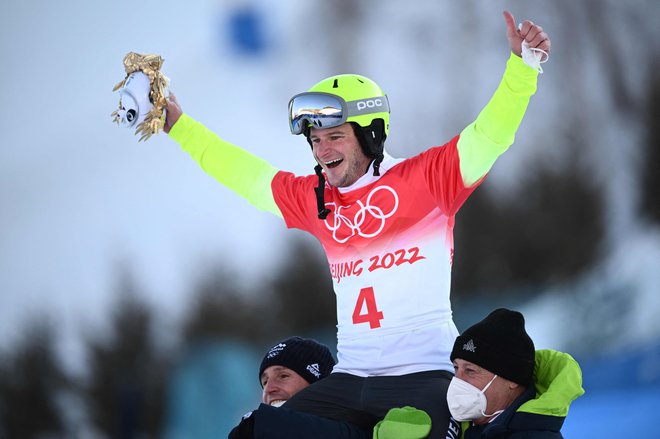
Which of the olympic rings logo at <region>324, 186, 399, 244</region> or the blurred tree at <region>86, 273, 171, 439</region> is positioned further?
the blurred tree at <region>86, 273, 171, 439</region>

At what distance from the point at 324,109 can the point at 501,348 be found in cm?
100

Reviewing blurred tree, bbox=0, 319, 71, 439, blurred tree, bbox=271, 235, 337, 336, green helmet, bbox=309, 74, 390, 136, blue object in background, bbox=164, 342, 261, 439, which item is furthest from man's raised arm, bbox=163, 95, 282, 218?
blurred tree, bbox=0, 319, 71, 439

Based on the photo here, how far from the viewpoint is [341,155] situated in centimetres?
359

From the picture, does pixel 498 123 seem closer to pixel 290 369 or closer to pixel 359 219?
pixel 359 219

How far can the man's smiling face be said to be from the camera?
3.59 metres

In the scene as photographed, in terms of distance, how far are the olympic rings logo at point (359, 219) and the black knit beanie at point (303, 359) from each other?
0.65 metres

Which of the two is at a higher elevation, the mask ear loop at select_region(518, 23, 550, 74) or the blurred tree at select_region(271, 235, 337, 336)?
the blurred tree at select_region(271, 235, 337, 336)

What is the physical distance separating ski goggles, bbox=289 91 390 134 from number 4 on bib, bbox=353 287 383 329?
0.58 meters

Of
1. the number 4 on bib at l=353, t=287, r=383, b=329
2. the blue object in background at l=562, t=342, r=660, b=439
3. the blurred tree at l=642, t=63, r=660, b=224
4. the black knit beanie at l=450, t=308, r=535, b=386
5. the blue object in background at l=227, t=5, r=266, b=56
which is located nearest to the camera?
the black knit beanie at l=450, t=308, r=535, b=386

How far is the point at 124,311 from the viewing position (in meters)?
8.34

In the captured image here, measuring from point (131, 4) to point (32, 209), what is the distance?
1918mm

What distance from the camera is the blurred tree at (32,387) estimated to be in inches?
320

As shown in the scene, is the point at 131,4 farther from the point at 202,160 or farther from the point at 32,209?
the point at 202,160

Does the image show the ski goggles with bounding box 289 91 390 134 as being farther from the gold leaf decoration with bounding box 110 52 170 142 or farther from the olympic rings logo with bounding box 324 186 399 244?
the gold leaf decoration with bounding box 110 52 170 142
